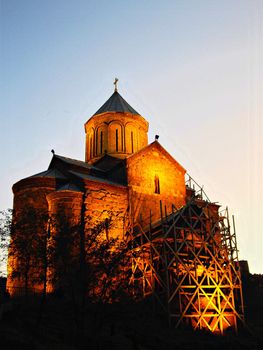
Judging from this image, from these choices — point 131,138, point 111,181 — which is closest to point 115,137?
point 131,138

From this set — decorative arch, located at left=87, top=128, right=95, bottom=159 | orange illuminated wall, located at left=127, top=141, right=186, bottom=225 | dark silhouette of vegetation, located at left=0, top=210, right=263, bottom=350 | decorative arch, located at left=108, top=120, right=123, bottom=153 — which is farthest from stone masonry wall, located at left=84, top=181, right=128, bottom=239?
decorative arch, located at left=87, top=128, right=95, bottom=159

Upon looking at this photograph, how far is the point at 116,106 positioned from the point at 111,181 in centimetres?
689

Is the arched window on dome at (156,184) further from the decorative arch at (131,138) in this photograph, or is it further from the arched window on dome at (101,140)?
the arched window on dome at (101,140)

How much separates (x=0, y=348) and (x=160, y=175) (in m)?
14.4

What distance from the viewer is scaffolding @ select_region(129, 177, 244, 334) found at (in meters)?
15.4

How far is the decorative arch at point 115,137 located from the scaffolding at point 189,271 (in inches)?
264

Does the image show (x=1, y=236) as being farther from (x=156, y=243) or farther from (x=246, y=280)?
(x=246, y=280)

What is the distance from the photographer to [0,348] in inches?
335

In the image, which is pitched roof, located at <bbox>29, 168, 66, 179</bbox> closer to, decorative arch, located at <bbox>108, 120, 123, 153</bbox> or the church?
the church

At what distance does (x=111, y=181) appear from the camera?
2052cm

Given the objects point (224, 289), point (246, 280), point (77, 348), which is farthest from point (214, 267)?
point (77, 348)

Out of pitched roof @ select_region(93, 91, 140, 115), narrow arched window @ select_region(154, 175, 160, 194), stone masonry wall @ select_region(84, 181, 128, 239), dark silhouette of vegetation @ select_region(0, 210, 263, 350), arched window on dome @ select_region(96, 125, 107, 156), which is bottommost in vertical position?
dark silhouette of vegetation @ select_region(0, 210, 263, 350)

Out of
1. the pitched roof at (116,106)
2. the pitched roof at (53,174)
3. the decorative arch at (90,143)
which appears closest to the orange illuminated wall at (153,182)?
the pitched roof at (53,174)

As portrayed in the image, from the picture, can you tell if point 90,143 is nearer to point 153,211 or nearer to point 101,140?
point 101,140
